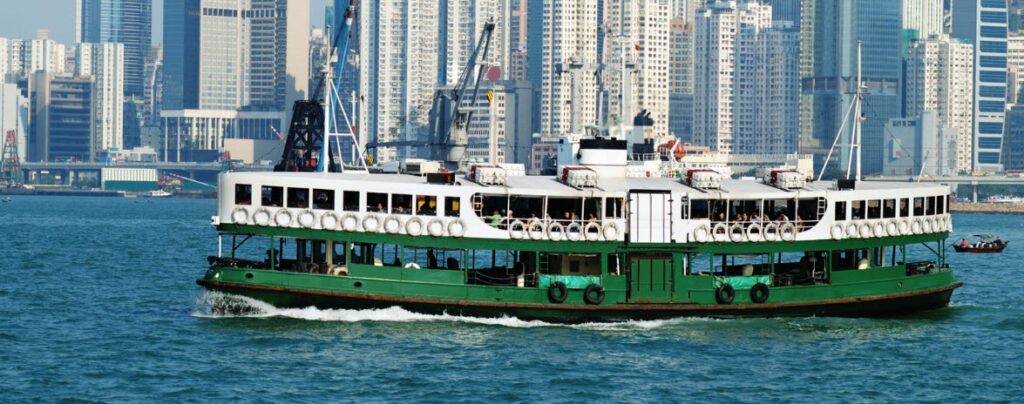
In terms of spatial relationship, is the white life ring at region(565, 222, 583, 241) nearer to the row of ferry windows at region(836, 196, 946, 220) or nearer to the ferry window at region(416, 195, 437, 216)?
the ferry window at region(416, 195, 437, 216)

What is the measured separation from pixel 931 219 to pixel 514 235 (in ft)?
41.6

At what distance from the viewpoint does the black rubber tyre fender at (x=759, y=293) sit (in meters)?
44.3

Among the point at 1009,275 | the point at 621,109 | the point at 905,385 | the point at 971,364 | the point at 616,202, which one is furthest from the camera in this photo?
the point at 1009,275

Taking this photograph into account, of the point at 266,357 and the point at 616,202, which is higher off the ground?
the point at 616,202

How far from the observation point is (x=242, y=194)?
43.5 m

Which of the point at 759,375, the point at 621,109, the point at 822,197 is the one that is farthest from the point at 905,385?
the point at 621,109

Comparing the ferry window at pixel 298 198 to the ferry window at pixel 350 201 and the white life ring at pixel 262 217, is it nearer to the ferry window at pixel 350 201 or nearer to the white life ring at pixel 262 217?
the white life ring at pixel 262 217

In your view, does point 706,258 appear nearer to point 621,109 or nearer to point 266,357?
point 621,109

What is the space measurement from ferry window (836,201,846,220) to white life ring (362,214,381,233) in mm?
12193

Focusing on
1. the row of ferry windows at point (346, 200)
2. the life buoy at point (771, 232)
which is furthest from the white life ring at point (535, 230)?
the life buoy at point (771, 232)

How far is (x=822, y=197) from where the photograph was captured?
4531cm

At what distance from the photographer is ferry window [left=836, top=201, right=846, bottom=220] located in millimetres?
45666

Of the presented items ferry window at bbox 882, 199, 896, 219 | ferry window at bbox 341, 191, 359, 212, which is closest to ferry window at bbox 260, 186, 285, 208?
ferry window at bbox 341, 191, 359, 212

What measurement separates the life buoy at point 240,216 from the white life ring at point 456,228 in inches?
199
